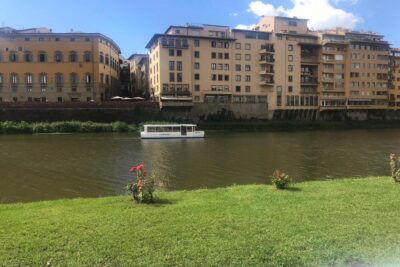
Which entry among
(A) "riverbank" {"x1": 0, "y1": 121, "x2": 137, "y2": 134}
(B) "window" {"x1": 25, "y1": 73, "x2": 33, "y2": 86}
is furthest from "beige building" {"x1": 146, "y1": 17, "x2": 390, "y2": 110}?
(B) "window" {"x1": 25, "y1": 73, "x2": 33, "y2": 86}

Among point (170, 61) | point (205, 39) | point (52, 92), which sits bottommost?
point (52, 92)

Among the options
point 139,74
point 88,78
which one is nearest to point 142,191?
point 88,78

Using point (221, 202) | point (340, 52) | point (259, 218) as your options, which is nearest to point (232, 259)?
point (259, 218)

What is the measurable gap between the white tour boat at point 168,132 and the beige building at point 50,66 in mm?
31557

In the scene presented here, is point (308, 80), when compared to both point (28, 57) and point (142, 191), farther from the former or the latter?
point (142, 191)

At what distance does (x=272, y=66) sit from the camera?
305 feet

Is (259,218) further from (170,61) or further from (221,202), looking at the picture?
(170,61)

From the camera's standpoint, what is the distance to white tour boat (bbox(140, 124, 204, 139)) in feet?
196

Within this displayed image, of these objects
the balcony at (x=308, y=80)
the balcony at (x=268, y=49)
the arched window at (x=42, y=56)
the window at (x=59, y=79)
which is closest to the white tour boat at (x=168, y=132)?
the window at (x=59, y=79)

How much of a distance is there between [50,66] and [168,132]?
39645 millimetres

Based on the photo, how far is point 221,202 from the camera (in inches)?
489

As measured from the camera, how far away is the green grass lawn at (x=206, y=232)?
7.67 m

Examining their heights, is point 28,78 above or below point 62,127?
above

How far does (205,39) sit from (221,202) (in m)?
79.0
